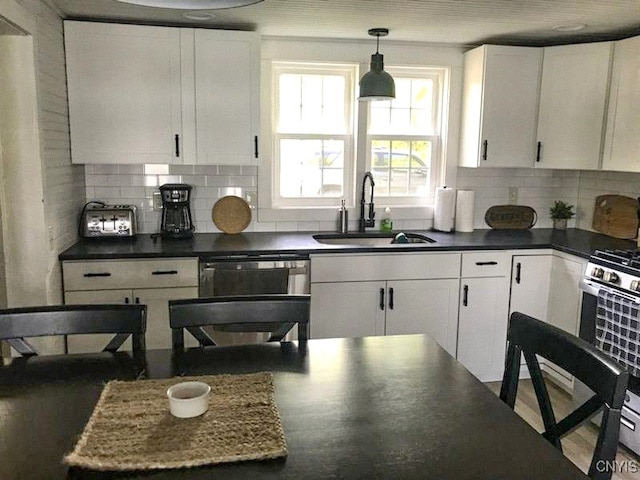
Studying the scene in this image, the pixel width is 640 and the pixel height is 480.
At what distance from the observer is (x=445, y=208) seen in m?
3.81

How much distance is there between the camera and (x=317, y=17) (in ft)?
10.0

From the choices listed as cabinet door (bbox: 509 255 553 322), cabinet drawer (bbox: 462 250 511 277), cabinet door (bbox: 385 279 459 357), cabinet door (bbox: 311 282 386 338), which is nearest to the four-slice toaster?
cabinet door (bbox: 311 282 386 338)

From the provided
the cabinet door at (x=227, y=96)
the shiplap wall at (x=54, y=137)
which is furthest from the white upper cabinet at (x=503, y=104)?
the shiplap wall at (x=54, y=137)

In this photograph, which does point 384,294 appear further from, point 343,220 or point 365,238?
point 343,220

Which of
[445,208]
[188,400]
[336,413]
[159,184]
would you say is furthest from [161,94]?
[336,413]

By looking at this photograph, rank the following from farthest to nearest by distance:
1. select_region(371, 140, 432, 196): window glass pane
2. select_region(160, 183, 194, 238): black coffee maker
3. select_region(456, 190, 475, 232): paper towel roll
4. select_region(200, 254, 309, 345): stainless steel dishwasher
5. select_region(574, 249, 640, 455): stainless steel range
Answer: select_region(371, 140, 432, 196): window glass pane
select_region(456, 190, 475, 232): paper towel roll
select_region(160, 183, 194, 238): black coffee maker
select_region(200, 254, 309, 345): stainless steel dishwasher
select_region(574, 249, 640, 455): stainless steel range

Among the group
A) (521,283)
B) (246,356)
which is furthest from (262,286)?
(521,283)

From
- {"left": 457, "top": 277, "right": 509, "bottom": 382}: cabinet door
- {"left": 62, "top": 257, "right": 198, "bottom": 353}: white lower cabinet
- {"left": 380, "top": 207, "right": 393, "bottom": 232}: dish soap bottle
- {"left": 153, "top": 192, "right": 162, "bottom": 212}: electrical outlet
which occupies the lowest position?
{"left": 457, "top": 277, "right": 509, "bottom": 382}: cabinet door

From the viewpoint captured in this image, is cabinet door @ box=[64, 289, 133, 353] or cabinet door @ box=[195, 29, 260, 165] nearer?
cabinet door @ box=[64, 289, 133, 353]

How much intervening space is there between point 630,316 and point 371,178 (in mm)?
1742

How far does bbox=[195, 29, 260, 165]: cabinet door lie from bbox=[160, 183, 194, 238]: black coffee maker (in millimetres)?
264

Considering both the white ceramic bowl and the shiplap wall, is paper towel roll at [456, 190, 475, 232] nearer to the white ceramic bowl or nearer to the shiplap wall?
the shiplap wall

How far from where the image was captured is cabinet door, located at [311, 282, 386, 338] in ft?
10.6

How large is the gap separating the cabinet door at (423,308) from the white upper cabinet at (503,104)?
0.94 metres
